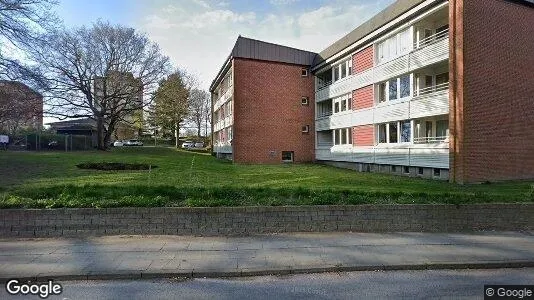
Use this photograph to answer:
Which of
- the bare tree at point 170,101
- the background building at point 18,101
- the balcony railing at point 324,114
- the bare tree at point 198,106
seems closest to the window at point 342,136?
the balcony railing at point 324,114

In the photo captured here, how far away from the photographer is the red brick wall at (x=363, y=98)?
21.9 metres

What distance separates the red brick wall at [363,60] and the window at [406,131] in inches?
187

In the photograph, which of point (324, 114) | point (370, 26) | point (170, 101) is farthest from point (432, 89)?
point (170, 101)

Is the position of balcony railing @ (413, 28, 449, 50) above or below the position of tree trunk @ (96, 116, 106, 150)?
above

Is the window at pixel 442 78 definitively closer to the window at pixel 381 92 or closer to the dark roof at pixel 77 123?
the window at pixel 381 92

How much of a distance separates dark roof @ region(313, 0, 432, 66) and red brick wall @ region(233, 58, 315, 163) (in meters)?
3.04

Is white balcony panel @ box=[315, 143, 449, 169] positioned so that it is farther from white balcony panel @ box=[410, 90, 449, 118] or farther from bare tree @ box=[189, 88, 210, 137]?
bare tree @ box=[189, 88, 210, 137]

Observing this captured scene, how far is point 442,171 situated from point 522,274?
11.9 meters

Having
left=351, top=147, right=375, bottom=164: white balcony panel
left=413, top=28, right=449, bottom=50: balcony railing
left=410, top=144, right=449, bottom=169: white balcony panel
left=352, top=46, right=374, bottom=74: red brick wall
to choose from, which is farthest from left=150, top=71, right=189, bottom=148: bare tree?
left=410, top=144, right=449, bottom=169: white balcony panel

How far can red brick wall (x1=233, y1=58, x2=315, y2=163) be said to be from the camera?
2728cm

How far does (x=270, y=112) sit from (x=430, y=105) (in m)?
13.5

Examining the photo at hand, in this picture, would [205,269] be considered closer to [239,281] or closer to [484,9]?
[239,281]

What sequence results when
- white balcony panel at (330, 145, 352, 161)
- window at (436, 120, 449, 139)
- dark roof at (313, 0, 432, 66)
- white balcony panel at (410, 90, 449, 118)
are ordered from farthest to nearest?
white balcony panel at (330, 145, 352, 161)
dark roof at (313, 0, 432, 66)
window at (436, 120, 449, 139)
white balcony panel at (410, 90, 449, 118)

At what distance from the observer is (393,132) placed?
2009 cm
